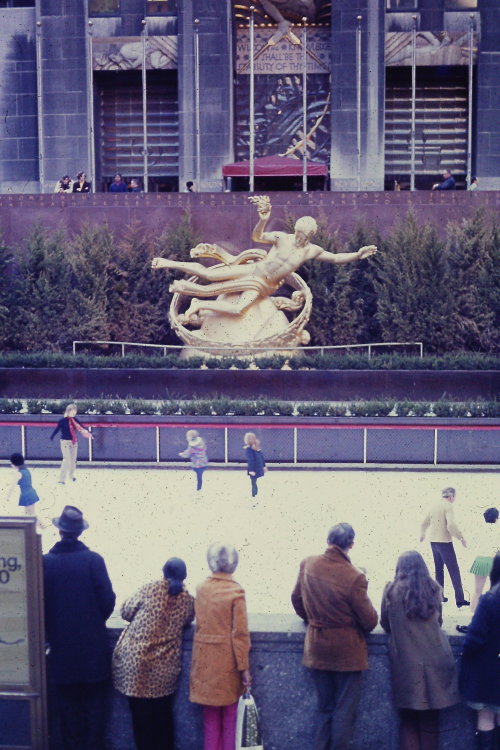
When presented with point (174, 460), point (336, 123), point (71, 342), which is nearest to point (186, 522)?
point (174, 460)

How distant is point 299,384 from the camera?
20.0 m

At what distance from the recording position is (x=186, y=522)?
12.4 m

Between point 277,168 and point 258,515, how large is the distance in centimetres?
1773

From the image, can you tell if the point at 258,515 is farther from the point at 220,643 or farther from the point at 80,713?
the point at 220,643

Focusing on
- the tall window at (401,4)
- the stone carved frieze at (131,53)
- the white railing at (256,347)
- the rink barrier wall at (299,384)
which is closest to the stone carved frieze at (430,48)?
the tall window at (401,4)

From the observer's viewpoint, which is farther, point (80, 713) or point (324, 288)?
A: point (324, 288)

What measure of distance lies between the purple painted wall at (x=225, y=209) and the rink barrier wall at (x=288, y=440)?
8764mm

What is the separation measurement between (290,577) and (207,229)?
15.8 meters

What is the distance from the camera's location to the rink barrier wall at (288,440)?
16328mm

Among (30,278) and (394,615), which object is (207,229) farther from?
(394,615)

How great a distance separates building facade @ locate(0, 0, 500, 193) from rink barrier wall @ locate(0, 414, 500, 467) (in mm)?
14909

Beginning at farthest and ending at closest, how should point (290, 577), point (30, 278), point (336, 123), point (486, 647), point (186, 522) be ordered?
point (336, 123) → point (30, 278) → point (186, 522) → point (290, 577) → point (486, 647)

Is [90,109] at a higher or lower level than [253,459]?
higher

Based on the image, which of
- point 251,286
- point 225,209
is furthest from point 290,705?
point 225,209
